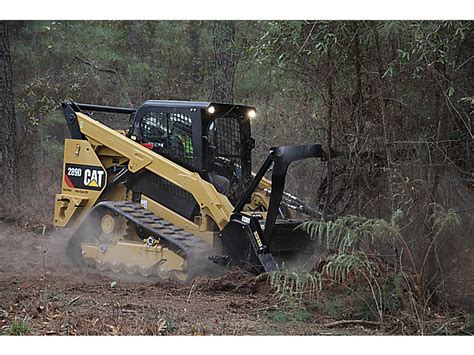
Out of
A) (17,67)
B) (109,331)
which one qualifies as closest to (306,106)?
(109,331)

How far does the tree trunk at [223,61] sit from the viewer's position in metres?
13.4

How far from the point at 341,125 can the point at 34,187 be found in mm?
9130

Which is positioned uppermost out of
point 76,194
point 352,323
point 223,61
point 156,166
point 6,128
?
point 223,61

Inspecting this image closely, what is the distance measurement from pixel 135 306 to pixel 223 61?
7242mm

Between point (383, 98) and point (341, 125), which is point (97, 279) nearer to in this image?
point (341, 125)

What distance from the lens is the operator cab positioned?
9125 millimetres

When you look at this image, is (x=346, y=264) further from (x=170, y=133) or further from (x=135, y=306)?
(x=170, y=133)

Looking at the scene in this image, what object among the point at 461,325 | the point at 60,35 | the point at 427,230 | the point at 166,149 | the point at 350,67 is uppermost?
the point at 60,35

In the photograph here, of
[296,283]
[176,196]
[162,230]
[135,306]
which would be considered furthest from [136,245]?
[296,283]

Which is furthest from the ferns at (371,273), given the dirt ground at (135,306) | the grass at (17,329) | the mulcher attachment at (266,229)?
the grass at (17,329)

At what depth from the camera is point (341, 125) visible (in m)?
8.75

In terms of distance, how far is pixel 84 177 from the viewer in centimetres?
1001

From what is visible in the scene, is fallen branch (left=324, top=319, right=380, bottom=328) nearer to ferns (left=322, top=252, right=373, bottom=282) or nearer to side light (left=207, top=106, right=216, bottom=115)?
ferns (left=322, top=252, right=373, bottom=282)

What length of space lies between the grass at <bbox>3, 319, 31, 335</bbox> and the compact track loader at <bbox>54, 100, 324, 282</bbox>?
9.16ft
